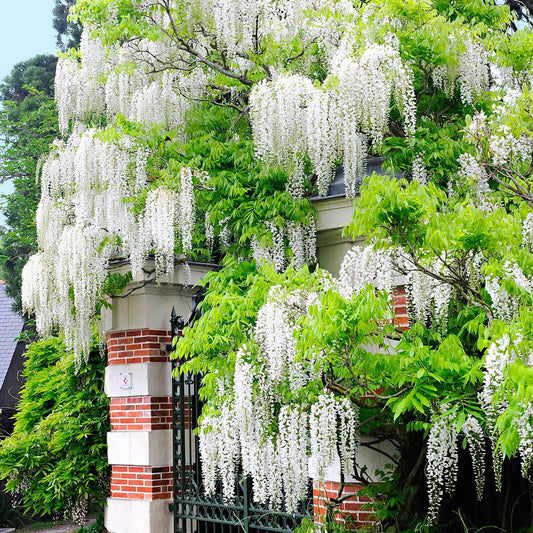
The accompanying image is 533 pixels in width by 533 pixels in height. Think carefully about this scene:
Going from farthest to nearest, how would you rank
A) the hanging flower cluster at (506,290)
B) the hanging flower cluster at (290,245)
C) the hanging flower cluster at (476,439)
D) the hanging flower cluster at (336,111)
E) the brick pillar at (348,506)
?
1. the hanging flower cluster at (290,245)
2. the hanging flower cluster at (336,111)
3. the brick pillar at (348,506)
4. the hanging flower cluster at (476,439)
5. the hanging flower cluster at (506,290)

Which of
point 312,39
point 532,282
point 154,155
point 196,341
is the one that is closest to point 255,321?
point 196,341

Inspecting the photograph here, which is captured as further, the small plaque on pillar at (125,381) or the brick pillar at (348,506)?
the small plaque on pillar at (125,381)

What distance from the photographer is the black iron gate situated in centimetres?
621

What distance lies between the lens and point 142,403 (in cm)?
723

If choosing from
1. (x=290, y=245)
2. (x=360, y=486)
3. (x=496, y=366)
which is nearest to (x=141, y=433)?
(x=290, y=245)

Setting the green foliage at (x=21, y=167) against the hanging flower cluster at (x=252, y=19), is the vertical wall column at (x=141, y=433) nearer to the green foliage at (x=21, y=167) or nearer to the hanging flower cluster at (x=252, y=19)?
the hanging flower cluster at (x=252, y=19)

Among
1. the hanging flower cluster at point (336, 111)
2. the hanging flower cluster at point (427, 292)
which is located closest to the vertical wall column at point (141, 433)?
the hanging flower cluster at point (336, 111)

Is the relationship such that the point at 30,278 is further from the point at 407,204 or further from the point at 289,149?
the point at 407,204

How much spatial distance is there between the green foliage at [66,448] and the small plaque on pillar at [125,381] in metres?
1.48

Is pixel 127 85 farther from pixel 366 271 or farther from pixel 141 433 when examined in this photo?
pixel 366 271

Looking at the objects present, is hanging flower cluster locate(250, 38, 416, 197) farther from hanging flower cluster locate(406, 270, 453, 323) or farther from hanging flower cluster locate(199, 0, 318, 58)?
hanging flower cluster locate(406, 270, 453, 323)

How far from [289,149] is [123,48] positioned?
8.75ft

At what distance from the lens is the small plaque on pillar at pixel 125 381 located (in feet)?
24.0

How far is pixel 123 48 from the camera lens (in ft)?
25.2
